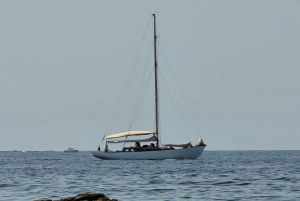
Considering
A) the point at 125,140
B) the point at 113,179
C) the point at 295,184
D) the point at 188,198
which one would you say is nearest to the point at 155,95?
the point at 125,140

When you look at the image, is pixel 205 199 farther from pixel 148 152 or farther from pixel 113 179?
pixel 148 152

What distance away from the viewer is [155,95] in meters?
103

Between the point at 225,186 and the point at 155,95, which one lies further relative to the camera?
the point at 155,95

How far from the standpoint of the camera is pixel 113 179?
54.6 m

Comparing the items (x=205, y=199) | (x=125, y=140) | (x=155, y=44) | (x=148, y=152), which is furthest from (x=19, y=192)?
(x=155, y=44)

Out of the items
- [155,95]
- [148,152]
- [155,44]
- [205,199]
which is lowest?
[205,199]

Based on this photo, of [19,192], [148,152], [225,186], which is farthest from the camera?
[148,152]

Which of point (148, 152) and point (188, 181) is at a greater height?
point (148, 152)

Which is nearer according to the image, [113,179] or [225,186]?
[225,186]

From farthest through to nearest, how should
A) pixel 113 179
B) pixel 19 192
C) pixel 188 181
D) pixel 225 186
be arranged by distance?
pixel 113 179
pixel 188 181
pixel 225 186
pixel 19 192

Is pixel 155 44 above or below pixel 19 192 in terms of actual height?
above

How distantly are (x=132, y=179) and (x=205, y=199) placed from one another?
54.9 feet

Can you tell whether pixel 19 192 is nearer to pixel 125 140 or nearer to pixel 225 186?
pixel 225 186

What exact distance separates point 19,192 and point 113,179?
12.7 meters
